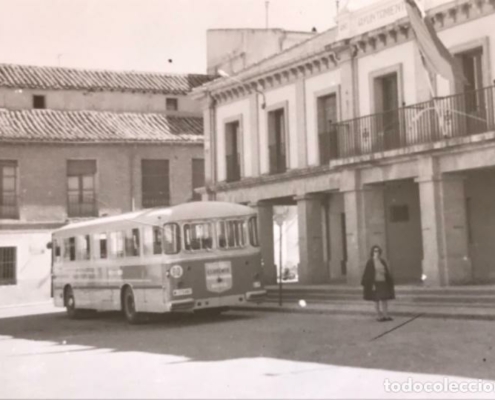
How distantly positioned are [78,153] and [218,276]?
19012 mm

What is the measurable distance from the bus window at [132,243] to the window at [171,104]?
2131 centimetres

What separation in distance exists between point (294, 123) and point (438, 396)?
1739cm

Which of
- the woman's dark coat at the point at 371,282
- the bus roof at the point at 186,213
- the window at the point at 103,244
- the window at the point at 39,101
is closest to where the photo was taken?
the woman's dark coat at the point at 371,282

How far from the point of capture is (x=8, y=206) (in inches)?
1336

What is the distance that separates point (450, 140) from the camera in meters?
18.7

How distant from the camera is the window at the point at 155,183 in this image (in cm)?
3681

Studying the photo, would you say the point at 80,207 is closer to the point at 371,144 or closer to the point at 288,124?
the point at 288,124

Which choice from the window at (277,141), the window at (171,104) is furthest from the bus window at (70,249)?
the window at (171,104)

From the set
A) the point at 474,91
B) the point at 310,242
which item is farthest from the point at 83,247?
the point at 474,91

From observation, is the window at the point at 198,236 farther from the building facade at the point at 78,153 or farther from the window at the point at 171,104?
the window at the point at 171,104

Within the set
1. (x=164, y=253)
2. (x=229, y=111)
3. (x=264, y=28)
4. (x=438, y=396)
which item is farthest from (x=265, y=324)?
(x=264, y=28)

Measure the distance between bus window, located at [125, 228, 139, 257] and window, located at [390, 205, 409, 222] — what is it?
8985 mm

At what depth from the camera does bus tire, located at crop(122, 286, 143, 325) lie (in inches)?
733

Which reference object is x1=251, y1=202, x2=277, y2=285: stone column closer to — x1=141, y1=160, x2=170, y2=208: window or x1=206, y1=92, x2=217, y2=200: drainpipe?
x1=206, y1=92, x2=217, y2=200: drainpipe
